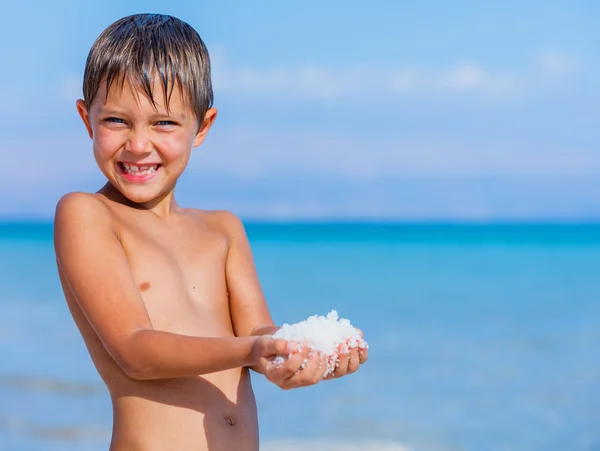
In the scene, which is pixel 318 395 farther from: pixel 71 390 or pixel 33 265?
pixel 33 265

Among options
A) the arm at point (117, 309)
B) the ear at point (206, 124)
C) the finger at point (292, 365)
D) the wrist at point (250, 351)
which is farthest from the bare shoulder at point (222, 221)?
the finger at point (292, 365)

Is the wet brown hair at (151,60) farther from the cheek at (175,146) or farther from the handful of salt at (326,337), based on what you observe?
the handful of salt at (326,337)

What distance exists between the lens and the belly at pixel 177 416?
78.4 inches

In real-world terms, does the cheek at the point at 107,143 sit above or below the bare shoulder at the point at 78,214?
above

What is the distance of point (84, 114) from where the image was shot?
2.13m

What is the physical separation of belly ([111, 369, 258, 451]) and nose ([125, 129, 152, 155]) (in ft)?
1.65

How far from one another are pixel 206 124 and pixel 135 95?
28cm

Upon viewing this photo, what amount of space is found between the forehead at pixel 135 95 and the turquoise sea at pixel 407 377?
3528 mm

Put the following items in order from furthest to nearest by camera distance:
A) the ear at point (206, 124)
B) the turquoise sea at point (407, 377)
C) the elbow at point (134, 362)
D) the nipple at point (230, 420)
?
the turquoise sea at point (407, 377) → the ear at point (206, 124) → the nipple at point (230, 420) → the elbow at point (134, 362)

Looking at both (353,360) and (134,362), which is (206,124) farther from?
(353,360)

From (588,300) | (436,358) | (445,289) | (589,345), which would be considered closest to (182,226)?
(436,358)

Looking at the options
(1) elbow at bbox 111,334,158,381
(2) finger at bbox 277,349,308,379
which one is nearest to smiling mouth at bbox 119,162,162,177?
(1) elbow at bbox 111,334,158,381

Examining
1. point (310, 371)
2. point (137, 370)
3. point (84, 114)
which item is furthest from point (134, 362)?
point (84, 114)

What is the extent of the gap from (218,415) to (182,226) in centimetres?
48
